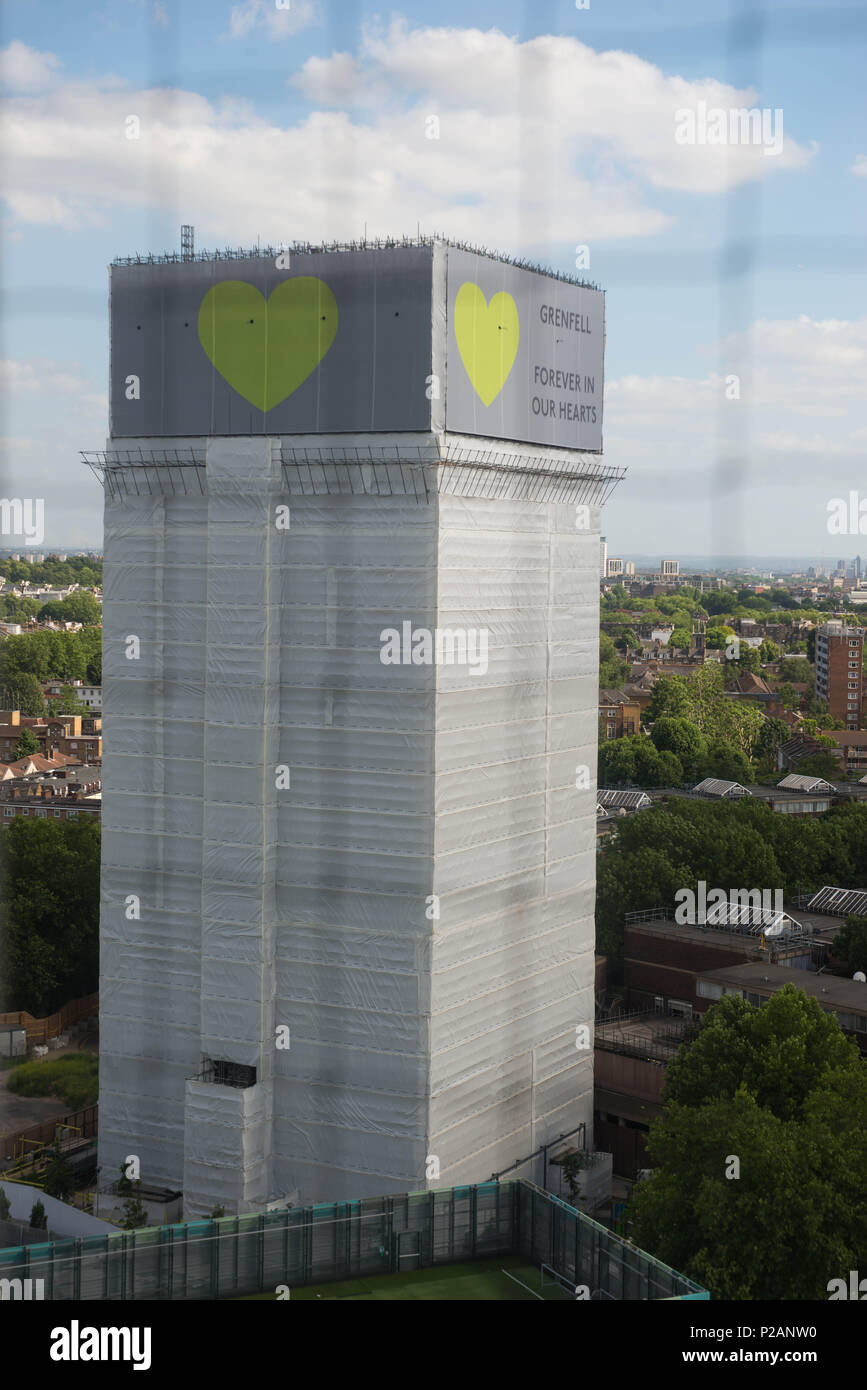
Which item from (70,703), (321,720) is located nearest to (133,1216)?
(321,720)

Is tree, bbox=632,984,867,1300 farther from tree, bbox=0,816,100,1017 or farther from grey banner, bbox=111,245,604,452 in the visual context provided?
tree, bbox=0,816,100,1017

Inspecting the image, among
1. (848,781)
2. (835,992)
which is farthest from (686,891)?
(848,781)

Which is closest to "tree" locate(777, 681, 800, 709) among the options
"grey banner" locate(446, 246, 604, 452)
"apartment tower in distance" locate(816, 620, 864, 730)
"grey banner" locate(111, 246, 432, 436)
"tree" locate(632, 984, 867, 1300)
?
"apartment tower in distance" locate(816, 620, 864, 730)

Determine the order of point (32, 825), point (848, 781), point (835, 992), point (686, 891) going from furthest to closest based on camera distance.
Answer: point (848, 781), point (32, 825), point (686, 891), point (835, 992)

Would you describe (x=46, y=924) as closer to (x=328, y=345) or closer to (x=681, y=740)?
(x=328, y=345)

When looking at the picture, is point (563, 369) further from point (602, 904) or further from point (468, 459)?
point (602, 904)

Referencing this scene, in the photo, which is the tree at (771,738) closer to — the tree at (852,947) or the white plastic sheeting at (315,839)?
the tree at (852,947)
